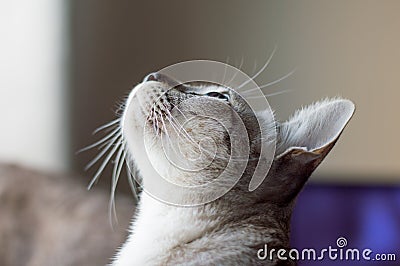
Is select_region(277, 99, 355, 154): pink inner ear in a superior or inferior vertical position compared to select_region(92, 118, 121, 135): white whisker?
inferior

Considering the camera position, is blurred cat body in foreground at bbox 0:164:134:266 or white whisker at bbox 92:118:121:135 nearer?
white whisker at bbox 92:118:121:135

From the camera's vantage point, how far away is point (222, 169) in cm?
37

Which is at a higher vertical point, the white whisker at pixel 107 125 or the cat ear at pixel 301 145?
the white whisker at pixel 107 125

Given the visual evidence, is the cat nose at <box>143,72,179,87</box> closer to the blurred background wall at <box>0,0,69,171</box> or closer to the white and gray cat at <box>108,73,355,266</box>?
the white and gray cat at <box>108,73,355,266</box>

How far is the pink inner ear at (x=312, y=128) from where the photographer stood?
14.0 inches

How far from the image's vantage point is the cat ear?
0.36m

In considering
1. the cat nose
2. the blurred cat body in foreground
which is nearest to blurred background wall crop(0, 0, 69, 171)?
the blurred cat body in foreground

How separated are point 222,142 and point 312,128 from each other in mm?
50

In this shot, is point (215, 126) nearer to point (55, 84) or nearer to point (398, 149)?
point (398, 149)

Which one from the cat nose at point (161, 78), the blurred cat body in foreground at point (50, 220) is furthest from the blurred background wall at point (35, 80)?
the cat nose at point (161, 78)

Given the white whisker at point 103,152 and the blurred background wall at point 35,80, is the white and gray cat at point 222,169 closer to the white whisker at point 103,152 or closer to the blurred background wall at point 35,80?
the white whisker at point 103,152

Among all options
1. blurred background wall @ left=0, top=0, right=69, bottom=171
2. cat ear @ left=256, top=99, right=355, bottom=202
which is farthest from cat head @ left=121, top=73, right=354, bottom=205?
blurred background wall @ left=0, top=0, right=69, bottom=171

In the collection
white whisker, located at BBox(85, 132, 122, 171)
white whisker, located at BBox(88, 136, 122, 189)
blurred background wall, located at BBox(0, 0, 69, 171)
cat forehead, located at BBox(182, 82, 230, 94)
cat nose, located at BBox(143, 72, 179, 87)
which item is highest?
blurred background wall, located at BBox(0, 0, 69, 171)

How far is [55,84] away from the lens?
722mm
